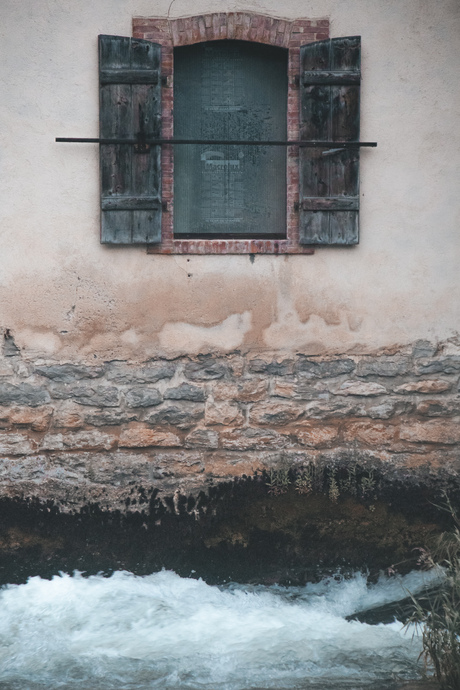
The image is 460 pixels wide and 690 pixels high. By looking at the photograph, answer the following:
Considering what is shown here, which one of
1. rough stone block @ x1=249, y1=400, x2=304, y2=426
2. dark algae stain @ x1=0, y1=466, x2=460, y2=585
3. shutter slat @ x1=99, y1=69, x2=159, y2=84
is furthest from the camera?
rough stone block @ x1=249, y1=400, x2=304, y2=426

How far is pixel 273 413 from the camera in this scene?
14.4 feet

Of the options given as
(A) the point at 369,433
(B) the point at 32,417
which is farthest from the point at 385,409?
(B) the point at 32,417

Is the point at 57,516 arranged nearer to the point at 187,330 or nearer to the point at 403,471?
the point at 187,330

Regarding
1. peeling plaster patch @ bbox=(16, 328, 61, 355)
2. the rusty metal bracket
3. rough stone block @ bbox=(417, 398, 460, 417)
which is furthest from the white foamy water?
the rusty metal bracket

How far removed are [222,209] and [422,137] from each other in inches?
56.6

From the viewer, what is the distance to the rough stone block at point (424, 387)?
4414 millimetres

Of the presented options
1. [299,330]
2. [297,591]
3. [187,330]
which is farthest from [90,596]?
[299,330]

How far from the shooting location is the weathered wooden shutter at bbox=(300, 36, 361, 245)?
4.22m

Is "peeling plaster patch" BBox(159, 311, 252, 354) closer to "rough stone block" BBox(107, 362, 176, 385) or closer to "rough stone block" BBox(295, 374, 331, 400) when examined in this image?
"rough stone block" BBox(107, 362, 176, 385)

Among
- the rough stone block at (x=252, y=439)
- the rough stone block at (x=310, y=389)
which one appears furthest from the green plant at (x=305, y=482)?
the rough stone block at (x=310, y=389)

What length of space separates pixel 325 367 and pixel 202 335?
87cm

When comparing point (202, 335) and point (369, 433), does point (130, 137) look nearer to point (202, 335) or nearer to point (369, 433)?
point (202, 335)

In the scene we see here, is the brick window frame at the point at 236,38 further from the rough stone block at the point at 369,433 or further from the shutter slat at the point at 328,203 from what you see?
the rough stone block at the point at 369,433

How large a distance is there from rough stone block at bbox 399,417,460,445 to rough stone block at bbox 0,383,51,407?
2.51 metres
